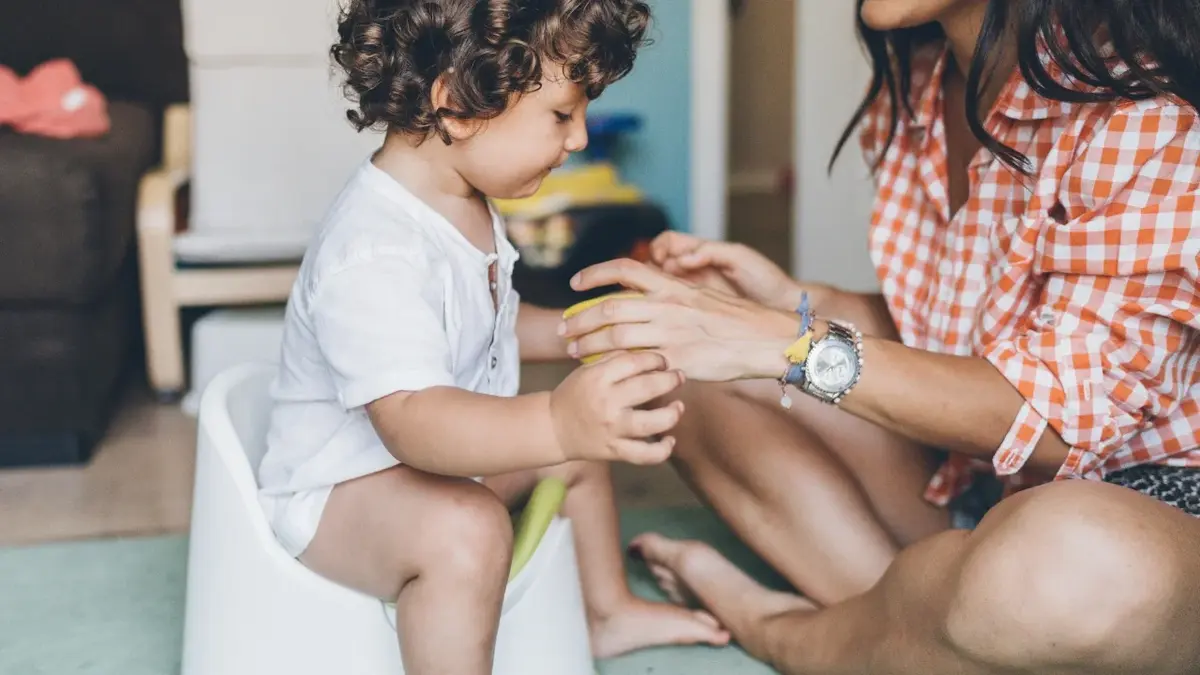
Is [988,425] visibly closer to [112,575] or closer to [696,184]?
[112,575]

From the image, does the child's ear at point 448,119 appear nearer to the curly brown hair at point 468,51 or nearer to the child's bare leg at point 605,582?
the curly brown hair at point 468,51

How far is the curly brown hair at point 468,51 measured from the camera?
3.01ft

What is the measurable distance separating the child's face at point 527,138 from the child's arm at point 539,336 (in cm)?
21

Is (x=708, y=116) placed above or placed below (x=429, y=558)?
above

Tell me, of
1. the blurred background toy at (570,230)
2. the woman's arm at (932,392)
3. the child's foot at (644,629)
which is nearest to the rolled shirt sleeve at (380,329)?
the woman's arm at (932,392)

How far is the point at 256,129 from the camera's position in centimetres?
208

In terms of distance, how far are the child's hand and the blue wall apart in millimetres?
1834

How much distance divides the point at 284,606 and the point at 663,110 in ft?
6.21

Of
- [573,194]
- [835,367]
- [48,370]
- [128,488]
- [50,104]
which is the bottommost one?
[128,488]

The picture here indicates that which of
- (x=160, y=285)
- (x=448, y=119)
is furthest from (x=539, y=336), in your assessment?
(x=160, y=285)

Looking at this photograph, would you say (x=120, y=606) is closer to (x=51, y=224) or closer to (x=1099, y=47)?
(x=51, y=224)

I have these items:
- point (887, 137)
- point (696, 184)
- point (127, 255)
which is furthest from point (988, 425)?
point (696, 184)

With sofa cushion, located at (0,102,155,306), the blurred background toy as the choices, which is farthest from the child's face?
the blurred background toy

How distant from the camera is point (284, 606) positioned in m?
0.95
